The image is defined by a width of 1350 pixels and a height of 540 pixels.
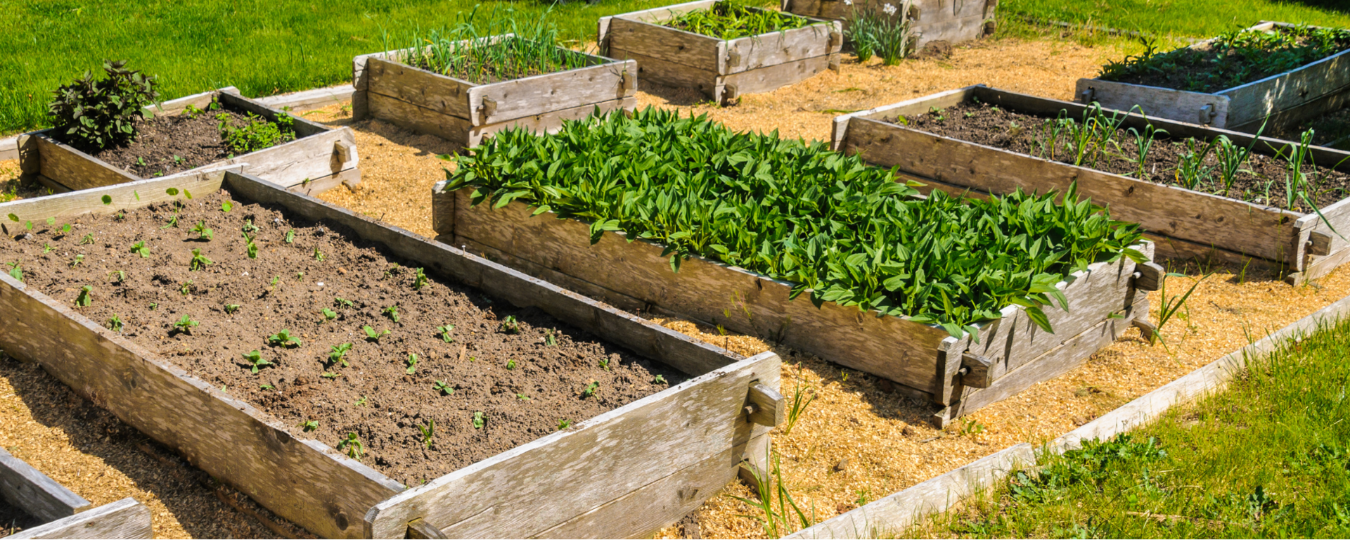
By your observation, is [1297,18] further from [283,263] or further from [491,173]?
[283,263]

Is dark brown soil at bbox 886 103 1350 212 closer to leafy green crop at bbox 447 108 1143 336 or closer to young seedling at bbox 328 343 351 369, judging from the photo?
leafy green crop at bbox 447 108 1143 336

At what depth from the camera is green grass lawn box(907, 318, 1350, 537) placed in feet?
10.8

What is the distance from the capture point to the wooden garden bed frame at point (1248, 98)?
765 cm

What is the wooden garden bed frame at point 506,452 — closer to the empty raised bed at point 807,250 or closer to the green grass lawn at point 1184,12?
the empty raised bed at point 807,250

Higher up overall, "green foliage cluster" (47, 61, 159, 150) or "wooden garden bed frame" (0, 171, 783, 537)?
"green foliage cluster" (47, 61, 159, 150)

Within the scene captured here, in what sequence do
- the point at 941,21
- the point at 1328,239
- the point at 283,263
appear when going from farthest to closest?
Result: the point at 941,21 → the point at 1328,239 → the point at 283,263

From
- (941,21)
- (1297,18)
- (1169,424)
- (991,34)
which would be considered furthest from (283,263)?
(1297,18)

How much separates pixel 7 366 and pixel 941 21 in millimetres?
9853

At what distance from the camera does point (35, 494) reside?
282 centimetres

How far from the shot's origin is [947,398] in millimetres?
4172

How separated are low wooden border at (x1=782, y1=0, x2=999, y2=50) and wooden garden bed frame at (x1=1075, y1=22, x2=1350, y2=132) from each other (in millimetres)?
3221

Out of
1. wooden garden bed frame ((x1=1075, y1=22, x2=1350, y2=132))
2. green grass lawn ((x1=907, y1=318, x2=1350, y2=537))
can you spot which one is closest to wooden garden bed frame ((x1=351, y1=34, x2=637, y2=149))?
wooden garden bed frame ((x1=1075, y1=22, x2=1350, y2=132))

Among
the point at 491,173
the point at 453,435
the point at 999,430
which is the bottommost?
the point at 999,430

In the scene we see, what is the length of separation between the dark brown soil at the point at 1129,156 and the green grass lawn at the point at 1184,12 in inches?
216
